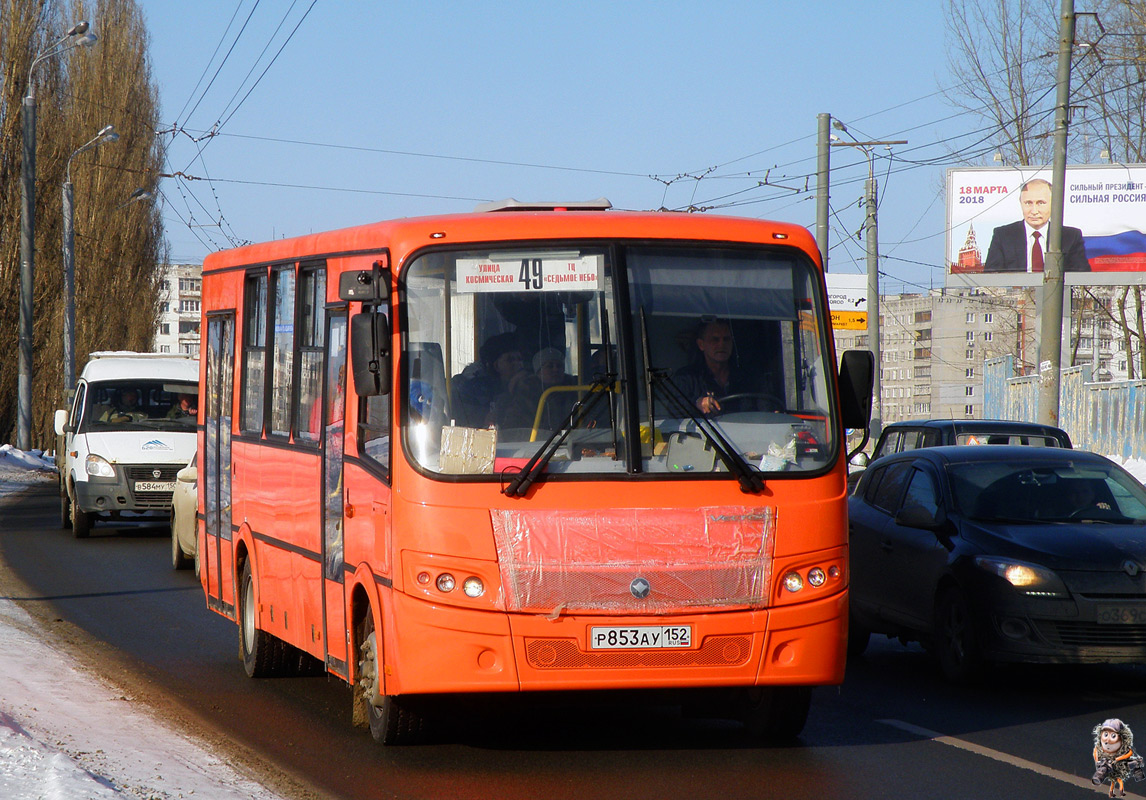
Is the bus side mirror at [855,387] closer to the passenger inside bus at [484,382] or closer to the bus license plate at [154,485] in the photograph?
the passenger inside bus at [484,382]

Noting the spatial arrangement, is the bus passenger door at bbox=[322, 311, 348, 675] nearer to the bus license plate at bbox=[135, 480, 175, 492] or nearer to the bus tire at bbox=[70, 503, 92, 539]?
the bus license plate at bbox=[135, 480, 175, 492]

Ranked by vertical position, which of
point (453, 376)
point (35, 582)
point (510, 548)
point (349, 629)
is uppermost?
point (453, 376)

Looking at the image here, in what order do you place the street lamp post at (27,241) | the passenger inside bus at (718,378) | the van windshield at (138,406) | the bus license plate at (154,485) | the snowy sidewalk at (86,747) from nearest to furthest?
the snowy sidewalk at (86,747), the passenger inside bus at (718,378), the bus license plate at (154,485), the van windshield at (138,406), the street lamp post at (27,241)

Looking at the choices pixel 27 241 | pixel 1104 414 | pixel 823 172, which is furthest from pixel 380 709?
pixel 1104 414

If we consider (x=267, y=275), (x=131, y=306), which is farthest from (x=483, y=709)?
(x=131, y=306)

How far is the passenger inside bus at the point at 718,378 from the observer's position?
7152mm

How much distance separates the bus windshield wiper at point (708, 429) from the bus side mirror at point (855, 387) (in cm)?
77

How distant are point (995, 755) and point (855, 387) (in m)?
1.80

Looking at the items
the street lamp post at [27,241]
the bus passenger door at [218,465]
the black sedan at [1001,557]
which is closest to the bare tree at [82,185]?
the street lamp post at [27,241]

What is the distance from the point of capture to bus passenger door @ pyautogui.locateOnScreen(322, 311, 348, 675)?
7.88 metres

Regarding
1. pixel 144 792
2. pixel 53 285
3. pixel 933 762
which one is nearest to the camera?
pixel 144 792

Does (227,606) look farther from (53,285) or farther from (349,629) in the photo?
(53,285)

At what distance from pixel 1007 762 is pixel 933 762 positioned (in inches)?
13.2

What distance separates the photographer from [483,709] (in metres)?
7.36
